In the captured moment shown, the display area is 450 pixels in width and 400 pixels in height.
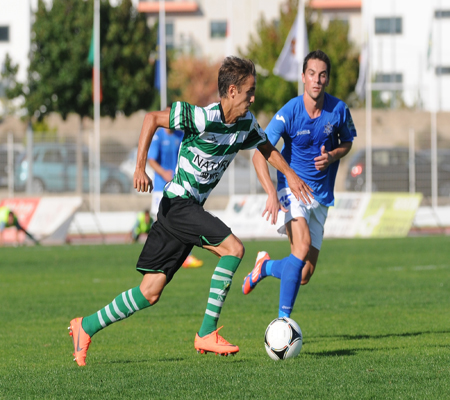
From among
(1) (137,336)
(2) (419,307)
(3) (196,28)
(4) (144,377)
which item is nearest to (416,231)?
(2) (419,307)

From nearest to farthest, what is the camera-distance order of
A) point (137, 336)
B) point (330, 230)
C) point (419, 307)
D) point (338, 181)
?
point (137, 336)
point (419, 307)
point (330, 230)
point (338, 181)

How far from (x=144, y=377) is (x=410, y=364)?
176 centimetres

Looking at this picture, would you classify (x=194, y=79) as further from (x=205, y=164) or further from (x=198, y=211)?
(x=198, y=211)

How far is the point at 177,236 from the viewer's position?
566 centimetres

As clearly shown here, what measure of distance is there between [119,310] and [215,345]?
0.71 m

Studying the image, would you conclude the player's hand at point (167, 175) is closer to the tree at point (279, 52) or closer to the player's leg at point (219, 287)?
the player's leg at point (219, 287)

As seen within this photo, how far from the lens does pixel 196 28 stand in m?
62.2

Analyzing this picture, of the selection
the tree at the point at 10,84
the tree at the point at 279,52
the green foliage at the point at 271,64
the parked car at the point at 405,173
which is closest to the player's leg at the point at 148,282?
Answer: the parked car at the point at 405,173

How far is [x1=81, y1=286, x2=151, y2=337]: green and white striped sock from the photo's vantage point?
5.71m

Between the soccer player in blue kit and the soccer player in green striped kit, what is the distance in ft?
3.00

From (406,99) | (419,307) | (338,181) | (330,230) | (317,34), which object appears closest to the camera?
(419,307)

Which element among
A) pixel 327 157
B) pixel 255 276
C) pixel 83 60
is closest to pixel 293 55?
pixel 83 60

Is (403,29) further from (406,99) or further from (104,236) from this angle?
(104,236)

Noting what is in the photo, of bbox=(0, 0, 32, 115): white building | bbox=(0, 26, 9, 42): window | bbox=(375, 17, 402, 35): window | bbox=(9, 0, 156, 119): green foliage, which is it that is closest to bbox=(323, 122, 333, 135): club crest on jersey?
bbox=(9, 0, 156, 119): green foliage
